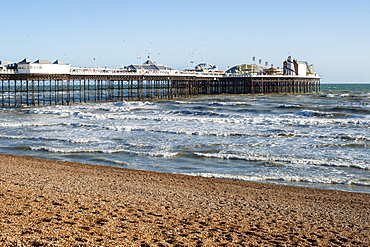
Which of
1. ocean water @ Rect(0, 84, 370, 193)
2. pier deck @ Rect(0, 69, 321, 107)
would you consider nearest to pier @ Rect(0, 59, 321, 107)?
pier deck @ Rect(0, 69, 321, 107)

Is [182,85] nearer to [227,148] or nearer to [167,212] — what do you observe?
[227,148]

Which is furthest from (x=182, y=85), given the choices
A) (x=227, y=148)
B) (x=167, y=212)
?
(x=167, y=212)

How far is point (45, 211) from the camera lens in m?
7.83

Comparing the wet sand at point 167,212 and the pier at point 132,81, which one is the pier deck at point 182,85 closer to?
the pier at point 132,81

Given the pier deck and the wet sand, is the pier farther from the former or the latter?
the wet sand

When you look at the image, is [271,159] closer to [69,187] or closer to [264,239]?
[69,187]

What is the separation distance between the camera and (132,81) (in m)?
60.8

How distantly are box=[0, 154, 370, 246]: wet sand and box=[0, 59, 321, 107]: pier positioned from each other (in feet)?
110

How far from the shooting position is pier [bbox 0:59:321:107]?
45.8m

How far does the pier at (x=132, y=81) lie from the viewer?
45794 mm

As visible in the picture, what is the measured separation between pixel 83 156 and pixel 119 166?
258cm

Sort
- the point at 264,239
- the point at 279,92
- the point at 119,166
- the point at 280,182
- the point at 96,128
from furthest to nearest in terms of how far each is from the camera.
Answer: the point at 279,92
the point at 96,128
the point at 119,166
the point at 280,182
the point at 264,239

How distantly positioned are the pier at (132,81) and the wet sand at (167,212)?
33.6 m

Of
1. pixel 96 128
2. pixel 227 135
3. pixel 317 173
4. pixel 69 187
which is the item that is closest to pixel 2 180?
pixel 69 187
